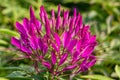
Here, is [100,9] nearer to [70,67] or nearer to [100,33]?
[100,33]

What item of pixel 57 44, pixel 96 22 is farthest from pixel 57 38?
pixel 96 22

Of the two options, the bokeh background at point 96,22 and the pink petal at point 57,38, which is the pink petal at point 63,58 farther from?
the bokeh background at point 96,22

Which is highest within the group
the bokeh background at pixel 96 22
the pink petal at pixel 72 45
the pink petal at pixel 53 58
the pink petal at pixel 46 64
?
the bokeh background at pixel 96 22

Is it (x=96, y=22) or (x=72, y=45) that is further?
(x=96, y=22)

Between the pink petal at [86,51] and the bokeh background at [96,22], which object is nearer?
the pink petal at [86,51]

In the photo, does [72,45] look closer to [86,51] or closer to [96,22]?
[86,51]

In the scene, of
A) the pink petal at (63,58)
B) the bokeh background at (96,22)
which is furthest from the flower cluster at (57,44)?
the bokeh background at (96,22)

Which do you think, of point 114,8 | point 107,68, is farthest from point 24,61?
point 114,8

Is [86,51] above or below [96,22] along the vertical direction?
below
